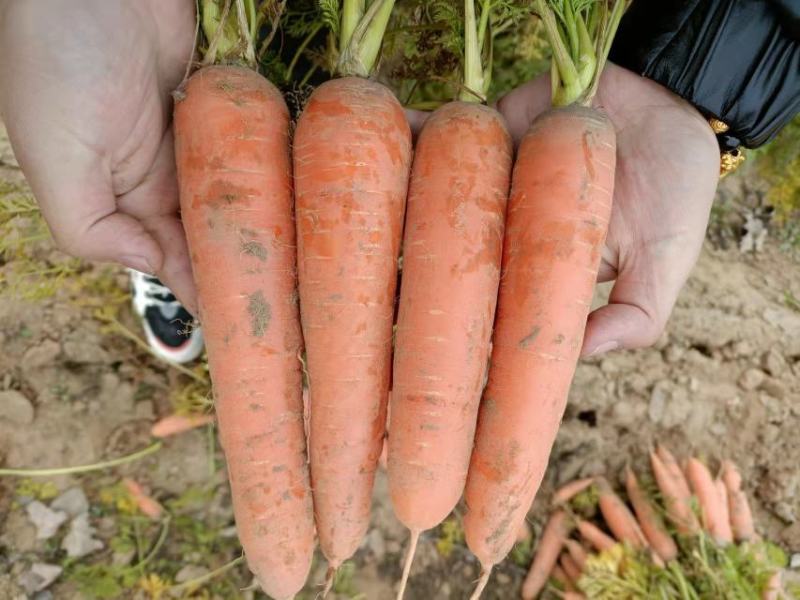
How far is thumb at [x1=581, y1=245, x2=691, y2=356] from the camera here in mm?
1690

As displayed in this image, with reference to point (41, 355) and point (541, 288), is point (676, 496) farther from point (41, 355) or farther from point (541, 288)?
point (41, 355)

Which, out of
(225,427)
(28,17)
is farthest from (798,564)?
(28,17)

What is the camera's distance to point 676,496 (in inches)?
105

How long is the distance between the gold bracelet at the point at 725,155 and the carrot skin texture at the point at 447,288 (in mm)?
721

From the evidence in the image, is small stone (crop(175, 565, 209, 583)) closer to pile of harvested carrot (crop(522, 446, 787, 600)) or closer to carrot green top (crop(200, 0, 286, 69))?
pile of harvested carrot (crop(522, 446, 787, 600))

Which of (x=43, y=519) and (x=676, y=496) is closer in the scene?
(x=43, y=519)

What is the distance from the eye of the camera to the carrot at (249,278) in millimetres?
1602

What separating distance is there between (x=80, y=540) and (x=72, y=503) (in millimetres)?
155

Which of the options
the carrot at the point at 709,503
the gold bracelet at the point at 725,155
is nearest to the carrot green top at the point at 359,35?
the gold bracelet at the point at 725,155

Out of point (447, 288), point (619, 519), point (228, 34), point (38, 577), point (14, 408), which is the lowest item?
point (38, 577)

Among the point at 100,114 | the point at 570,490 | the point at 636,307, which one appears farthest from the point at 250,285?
the point at 570,490

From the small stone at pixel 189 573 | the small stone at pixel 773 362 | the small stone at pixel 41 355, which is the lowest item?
the small stone at pixel 189 573

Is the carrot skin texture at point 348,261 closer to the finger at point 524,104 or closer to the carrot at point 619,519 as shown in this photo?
the finger at point 524,104

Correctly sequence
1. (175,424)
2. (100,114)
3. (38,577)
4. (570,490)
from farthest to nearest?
(570,490) → (175,424) → (38,577) → (100,114)
